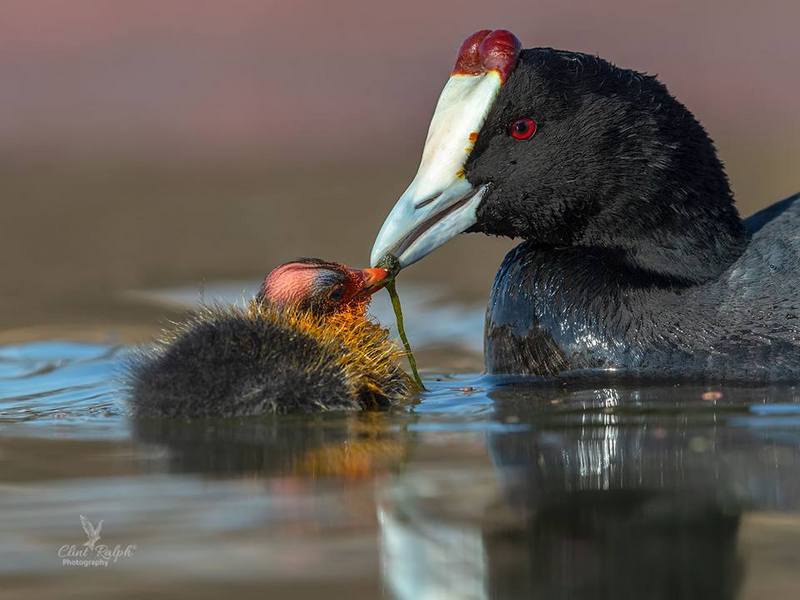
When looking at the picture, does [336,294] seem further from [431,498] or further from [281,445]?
[431,498]

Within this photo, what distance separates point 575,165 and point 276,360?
1.28 metres

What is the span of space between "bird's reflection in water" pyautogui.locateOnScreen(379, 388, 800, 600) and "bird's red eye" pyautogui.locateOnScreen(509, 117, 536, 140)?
1078mm

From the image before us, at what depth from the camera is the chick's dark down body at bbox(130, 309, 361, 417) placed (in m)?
4.70

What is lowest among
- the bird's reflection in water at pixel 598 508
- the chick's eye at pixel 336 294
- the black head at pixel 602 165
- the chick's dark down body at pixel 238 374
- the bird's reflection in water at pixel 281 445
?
the bird's reflection in water at pixel 598 508

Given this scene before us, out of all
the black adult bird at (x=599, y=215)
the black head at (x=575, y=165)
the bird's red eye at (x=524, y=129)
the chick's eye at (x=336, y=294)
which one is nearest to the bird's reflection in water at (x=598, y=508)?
the black adult bird at (x=599, y=215)

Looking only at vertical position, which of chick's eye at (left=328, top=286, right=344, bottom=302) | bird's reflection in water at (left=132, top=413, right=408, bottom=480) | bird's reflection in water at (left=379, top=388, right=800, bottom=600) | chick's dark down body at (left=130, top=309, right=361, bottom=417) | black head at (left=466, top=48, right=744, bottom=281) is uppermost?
black head at (left=466, top=48, right=744, bottom=281)

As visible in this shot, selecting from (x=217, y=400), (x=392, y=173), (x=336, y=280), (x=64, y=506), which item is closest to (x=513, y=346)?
(x=336, y=280)

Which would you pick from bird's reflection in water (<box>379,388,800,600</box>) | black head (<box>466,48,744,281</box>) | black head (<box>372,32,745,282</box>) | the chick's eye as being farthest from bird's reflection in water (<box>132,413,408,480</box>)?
black head (<box>466,48,744,281</box>)

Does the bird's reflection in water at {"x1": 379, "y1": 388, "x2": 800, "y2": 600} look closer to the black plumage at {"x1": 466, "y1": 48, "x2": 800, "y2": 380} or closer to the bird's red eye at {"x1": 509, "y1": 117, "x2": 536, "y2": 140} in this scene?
the black plumage at {"x1": 466, "y1": 48, "x2": 800, "y2": 380}

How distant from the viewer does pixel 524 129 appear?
5.42 metres

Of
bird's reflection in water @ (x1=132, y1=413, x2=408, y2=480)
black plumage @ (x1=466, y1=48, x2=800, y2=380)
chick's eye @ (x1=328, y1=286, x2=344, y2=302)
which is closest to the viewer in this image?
bird's reflection in water @ (x1=132, y1=413, x2=408, y2=480)

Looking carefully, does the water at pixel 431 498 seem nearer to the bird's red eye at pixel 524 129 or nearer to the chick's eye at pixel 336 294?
the chick's eye at pixel 336 294

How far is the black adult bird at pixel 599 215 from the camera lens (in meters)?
5.27

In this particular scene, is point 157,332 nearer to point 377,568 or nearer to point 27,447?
point 27,447
